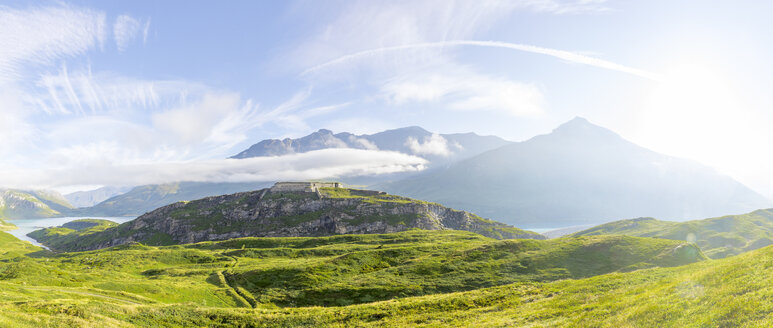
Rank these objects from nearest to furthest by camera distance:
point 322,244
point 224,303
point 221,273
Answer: point 224,303 → point 221,273 → point 322,244

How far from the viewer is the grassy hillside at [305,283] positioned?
152 ft

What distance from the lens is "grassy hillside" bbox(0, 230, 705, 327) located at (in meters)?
46.2

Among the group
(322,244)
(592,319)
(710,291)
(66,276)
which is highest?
(710,291)

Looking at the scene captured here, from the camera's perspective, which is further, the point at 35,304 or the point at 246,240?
the point at 246,240

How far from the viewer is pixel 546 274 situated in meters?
89.2

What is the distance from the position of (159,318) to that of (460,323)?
41962 millimetres

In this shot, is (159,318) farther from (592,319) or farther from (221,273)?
(221,273)

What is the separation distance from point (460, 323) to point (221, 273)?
309 ft

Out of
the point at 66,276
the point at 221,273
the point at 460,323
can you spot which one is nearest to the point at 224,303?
the point at 221,273

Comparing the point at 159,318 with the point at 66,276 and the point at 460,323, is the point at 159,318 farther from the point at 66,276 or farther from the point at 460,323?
the point at 66,276

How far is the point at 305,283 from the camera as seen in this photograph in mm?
90750

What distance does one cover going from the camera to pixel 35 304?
129ft

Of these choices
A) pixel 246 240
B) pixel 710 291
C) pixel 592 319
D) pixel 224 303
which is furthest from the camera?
pixel 246 240

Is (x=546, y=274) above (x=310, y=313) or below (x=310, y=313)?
below
